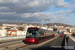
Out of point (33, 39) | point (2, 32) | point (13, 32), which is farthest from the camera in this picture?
point (13, 32)

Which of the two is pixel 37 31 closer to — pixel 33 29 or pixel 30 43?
pixel 33 29

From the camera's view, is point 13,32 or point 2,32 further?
point 13,32

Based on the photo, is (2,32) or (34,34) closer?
(34,34)

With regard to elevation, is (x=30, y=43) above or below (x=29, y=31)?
below

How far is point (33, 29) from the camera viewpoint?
18.4m

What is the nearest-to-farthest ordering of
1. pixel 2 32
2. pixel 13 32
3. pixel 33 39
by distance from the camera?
pixel 33 39
pixel 2 32
pixel 13 32

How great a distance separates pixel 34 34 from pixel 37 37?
2.24 ft

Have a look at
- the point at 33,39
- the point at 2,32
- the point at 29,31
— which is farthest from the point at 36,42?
the point at 2,32

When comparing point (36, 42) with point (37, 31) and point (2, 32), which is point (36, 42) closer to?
point (37, 31)

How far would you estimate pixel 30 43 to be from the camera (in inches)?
695

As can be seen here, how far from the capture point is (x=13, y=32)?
10619 centimetres

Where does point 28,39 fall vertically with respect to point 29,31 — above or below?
below

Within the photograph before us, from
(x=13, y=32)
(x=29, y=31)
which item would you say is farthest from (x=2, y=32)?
(x=29, y=31)

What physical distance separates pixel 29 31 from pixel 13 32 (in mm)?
90775
